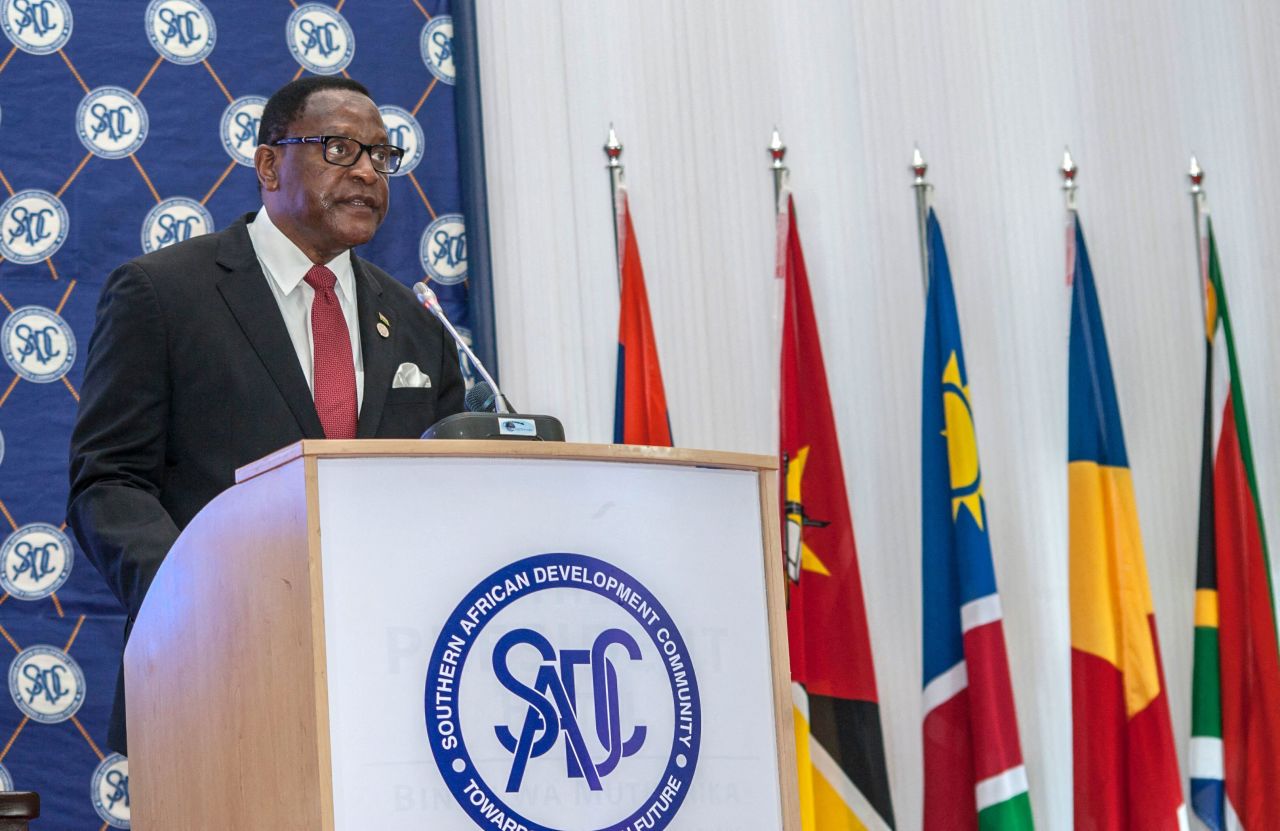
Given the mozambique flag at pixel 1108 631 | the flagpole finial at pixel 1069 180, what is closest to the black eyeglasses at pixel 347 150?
the mozambique flag at pixel 1108 631

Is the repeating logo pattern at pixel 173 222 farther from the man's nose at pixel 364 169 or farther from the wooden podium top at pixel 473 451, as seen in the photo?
the wooden podium top at pixel 473 451

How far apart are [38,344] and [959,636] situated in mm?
2579

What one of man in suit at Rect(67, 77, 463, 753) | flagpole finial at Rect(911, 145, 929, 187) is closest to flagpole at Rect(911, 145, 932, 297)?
flagpole finial at Rect(911, 145, 929, 187)

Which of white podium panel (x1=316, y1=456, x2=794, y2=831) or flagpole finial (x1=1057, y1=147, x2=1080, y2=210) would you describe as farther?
flagpole finial (x1=1057, y1=147, x2=1080, y2=210)

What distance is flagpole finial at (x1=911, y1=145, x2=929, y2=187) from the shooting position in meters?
5.00

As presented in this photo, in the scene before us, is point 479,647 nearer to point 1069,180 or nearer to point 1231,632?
point 1231,632

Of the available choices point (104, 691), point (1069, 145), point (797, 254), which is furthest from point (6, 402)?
Result: point (1069, 145)

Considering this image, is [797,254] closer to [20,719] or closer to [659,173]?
[659,173]

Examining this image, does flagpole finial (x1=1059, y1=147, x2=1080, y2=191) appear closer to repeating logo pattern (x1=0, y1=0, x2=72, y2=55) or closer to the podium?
repeating logo pattern (x1=0, y1=0, x2=72, y2=55)

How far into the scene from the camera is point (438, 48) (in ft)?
15.0

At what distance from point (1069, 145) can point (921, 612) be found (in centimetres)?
159

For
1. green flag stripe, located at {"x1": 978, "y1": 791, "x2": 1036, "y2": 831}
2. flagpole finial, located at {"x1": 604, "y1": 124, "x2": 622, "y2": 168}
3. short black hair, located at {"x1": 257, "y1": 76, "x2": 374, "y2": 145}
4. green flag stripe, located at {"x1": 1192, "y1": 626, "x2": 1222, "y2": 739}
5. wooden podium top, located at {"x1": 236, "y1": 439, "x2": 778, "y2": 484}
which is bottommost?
green flag stripe, located at {"x1": 978, "y1": 791, "x2": 1036, "y2": 831}

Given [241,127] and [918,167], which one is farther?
[918,167]

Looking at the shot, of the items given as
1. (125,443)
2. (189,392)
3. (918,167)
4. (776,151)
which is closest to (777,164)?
(776,151)
